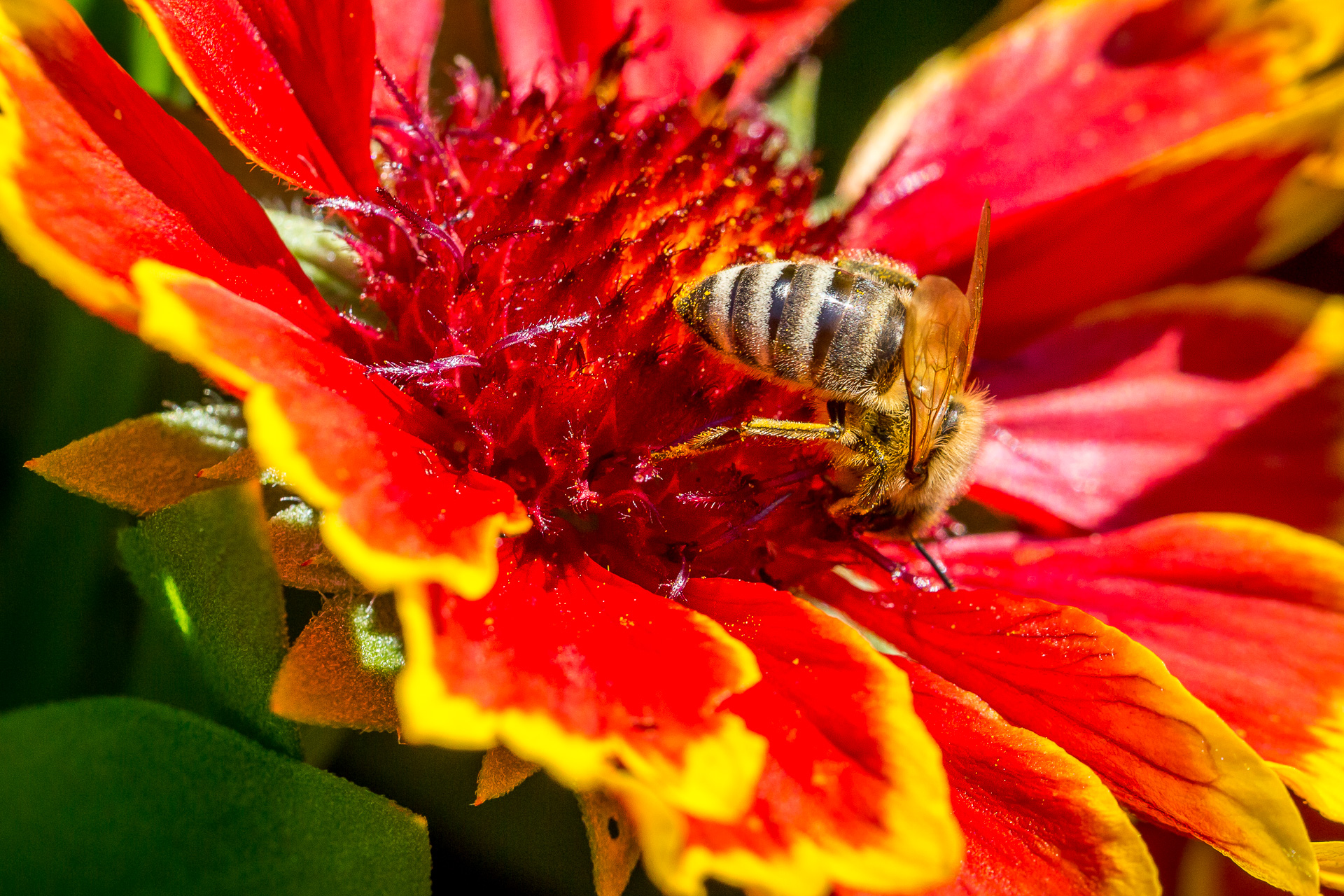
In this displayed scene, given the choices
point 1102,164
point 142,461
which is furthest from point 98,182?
point 1102,164

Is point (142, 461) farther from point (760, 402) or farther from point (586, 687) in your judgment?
point (760, 402)

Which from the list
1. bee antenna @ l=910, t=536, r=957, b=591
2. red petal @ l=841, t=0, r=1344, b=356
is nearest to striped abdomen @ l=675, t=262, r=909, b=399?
bee antenna @ l=910, t=536, r=957, b=591

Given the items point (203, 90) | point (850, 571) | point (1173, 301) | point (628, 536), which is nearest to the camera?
point (203, 90)

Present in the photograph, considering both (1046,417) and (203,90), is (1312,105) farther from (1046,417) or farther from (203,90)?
(203,90)

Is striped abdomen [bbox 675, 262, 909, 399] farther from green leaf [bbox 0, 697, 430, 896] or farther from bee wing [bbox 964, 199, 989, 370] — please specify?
green leaf [bbox 0, 697, 430, 896]

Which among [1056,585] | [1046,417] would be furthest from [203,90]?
[1046,417]

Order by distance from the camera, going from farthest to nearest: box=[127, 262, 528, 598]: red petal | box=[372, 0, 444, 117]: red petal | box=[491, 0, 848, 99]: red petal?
1. box=[491, 0, 848, 99]: red petal
2. box=[372, 0, 444, 117]: red petal
3. box=[127, 262, 528, 598]: red petal
